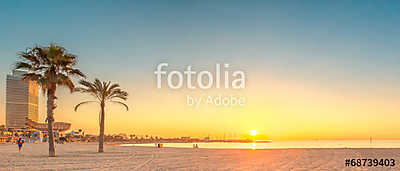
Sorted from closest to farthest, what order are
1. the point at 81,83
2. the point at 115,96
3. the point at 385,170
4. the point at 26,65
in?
the point at 385,170 < the point at 26,65 < the point at 81,83 < the point at 115,96

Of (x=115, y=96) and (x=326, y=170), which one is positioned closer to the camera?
(x=326, y=170)

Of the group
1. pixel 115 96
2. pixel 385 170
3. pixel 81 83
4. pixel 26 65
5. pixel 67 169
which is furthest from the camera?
pixel 115 96

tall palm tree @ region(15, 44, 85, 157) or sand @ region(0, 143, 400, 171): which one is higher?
tall palm tree @ region(15, 44, 85, 157)

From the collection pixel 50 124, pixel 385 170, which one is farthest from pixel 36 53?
pixel 385 170

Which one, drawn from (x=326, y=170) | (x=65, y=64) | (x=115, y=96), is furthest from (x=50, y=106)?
(x=326, y=170)

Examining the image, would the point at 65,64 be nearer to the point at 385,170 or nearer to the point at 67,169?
the point at 67,169

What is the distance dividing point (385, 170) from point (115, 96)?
23.8m

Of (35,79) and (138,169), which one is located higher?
(35,79)

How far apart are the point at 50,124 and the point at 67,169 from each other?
1065 centimetres

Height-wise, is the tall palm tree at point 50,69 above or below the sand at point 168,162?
above

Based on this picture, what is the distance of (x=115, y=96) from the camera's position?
1350 inches

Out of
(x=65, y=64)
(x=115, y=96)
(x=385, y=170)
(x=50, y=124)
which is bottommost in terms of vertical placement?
(x=385, y=170)

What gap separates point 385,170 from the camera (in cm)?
1942

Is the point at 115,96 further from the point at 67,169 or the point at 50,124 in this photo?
the point at 67,169
